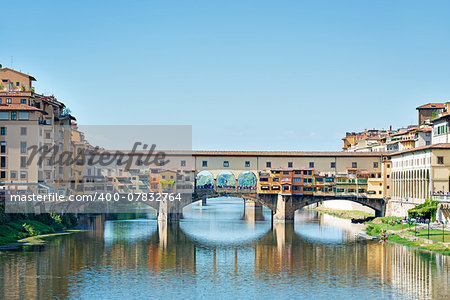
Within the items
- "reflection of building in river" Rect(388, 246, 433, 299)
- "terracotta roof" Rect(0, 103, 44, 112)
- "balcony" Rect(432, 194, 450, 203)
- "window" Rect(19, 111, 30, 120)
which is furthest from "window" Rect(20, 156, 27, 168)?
"balcony" Rect(432, 194, 450, 203)

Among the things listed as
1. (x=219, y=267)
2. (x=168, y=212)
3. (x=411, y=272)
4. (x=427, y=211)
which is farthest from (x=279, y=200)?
(x=411, y=272)

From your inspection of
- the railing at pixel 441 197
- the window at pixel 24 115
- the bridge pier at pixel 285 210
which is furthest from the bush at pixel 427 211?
the window at pixel 24 115

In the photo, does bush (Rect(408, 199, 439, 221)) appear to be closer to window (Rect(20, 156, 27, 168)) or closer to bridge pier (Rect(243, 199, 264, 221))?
bridge pier (Rect(243, 199, 264, 221))

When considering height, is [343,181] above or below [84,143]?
below

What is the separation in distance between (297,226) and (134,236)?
25925 mm

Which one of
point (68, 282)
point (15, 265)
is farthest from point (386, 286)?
point (15, 265)

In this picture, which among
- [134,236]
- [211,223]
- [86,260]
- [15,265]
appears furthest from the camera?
[211,223]

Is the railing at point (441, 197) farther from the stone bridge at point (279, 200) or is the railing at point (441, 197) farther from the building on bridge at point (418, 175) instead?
the stone bridge at point (279, 200)

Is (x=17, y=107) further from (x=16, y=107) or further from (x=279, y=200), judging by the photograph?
(x=279, y=200)

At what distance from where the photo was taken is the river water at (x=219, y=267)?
43.0m

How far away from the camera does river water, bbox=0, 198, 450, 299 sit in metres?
43.0

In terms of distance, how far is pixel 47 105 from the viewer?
87.2 meters

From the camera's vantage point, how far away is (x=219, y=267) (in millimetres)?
53938

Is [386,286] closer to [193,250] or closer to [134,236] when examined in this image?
[193,250]
